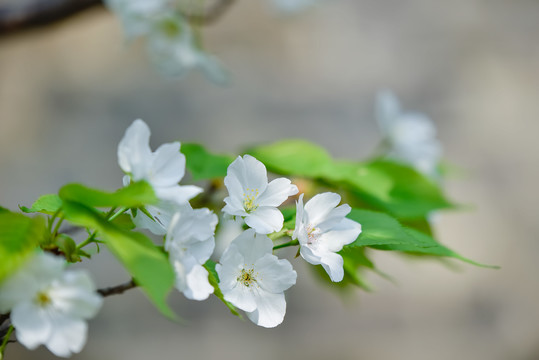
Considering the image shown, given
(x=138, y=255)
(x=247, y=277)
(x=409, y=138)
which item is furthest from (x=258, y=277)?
(x=409, y=138)

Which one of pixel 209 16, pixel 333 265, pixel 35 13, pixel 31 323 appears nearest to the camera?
pixel 31 323

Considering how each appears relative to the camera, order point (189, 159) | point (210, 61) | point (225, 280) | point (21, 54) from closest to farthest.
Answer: point (225, 280) < point (189, 159) < point (210, 61) < point (21, 54)

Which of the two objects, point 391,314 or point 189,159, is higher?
point 189,159

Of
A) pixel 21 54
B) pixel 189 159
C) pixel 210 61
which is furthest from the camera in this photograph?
pixel 21 54

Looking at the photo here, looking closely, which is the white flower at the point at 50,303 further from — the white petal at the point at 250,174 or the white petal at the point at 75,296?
the white petal at the point at 250,174

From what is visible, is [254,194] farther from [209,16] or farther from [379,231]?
[209,16]

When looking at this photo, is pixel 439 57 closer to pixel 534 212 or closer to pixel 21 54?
pixel 534 212

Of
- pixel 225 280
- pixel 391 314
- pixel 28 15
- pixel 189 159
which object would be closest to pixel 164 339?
pixel 391 314
